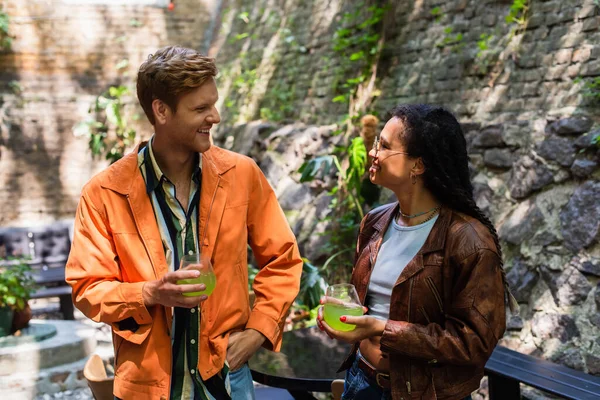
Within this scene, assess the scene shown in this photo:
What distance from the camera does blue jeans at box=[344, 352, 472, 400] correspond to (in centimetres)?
196

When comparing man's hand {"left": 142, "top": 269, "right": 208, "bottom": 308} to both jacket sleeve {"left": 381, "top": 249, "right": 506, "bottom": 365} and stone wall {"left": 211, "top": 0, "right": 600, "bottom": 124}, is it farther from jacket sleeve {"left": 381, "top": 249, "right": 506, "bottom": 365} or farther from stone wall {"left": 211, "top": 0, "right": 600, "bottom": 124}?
stone wall {"left": 211, "top": 0, "right": 600, "bottom": 124}

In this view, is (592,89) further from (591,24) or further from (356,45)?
(356,45)

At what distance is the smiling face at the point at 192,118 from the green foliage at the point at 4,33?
8.75 meters

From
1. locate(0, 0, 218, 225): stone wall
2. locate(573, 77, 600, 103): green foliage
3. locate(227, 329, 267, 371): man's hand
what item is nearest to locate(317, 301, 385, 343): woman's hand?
locate(227, 329, 267, 371): man's hand

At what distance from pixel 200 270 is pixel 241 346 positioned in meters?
0.32

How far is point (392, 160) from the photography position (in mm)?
1944

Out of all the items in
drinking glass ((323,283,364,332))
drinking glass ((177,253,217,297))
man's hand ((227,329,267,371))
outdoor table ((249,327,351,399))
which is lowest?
outdoor table ((249,327,351,399))

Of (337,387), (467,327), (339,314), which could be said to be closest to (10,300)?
(337,387)

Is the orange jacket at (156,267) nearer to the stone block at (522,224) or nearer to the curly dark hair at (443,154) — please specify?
the curly dark hair at (443,154)

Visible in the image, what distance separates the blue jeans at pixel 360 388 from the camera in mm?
1957

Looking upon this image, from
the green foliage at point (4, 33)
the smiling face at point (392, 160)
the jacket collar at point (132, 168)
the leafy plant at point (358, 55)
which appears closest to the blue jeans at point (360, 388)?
the smiling face at point (392, 160)

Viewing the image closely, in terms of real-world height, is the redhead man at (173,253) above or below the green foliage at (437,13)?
below

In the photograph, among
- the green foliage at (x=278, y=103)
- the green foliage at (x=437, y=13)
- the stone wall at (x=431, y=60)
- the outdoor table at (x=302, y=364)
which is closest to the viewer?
the outdoor table at (x=302, y=364)

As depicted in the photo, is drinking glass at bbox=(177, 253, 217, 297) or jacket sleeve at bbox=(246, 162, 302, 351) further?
jacket sleeve at bbox=(246, 162, 302, 351)
